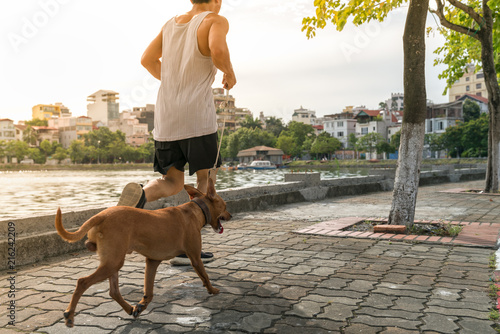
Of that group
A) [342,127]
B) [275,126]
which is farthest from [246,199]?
[275,126]

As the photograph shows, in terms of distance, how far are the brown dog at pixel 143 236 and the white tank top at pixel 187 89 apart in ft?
2.08

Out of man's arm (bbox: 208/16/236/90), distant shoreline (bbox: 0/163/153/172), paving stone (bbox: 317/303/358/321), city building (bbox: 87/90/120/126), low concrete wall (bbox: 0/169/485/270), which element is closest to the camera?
paving stone (bbox: 317/303/358/321)

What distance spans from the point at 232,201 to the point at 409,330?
588 centimetres

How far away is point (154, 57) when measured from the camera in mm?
4223

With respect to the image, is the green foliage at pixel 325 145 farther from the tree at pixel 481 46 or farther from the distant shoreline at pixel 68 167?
the tree at pixel 481 46

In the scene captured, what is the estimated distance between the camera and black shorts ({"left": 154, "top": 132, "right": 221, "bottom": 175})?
382cm

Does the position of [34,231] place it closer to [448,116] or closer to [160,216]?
[160,216]

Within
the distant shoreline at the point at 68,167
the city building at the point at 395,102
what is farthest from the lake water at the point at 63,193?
the city building at the point at 395,102

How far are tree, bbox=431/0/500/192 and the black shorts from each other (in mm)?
8280

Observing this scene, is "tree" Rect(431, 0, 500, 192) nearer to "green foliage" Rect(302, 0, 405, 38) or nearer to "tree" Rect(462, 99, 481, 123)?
"green foliage" Rect(302, 0, 405, 38)

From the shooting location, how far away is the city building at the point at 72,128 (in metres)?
148

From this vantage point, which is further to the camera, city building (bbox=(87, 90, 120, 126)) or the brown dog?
city building (bbox=(87, 90, 120, 126))

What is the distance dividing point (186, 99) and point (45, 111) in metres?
203

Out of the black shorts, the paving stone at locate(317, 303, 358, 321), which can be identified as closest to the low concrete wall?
the black shorts
